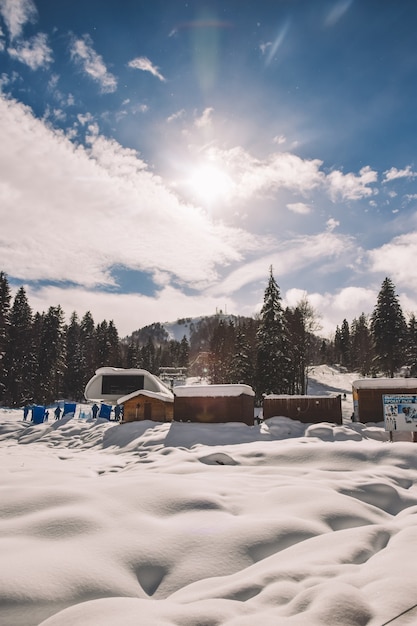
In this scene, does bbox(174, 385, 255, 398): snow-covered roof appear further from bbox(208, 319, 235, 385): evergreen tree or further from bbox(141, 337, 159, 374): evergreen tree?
bbox(141, 337, 159, 374): evergreen tree

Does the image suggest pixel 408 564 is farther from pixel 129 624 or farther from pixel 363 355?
pixel 363 355

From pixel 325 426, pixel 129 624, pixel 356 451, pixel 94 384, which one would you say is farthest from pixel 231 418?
pixel 129 624

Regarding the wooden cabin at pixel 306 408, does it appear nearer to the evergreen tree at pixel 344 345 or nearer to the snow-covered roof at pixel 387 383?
the snow-covered roof at pixel 387 383

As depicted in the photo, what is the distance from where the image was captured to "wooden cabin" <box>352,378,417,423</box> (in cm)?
2211

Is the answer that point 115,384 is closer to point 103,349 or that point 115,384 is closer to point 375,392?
point 375,392

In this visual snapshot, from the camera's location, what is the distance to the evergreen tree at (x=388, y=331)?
4138 centimetres

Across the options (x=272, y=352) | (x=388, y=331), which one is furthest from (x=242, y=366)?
(x=388, y=331)

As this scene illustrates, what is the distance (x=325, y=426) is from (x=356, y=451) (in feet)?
27.8

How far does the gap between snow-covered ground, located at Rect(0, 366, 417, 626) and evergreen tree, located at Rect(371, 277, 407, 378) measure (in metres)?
36.1

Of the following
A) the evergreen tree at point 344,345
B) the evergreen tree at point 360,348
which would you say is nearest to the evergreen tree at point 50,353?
the evergreen tree at point 360,348

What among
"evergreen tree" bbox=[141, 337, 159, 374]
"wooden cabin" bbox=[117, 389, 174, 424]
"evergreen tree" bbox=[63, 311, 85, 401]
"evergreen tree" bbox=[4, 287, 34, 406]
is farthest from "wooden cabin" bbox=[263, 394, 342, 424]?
"evergreen tree" bbox=[141, 337, 159, 374]

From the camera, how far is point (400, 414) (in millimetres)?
16016

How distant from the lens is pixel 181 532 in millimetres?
4730

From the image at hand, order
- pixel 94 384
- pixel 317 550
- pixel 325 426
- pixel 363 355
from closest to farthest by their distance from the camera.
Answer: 1. pixel 317 550
2. pixel 325 426
3. pixel 94 384
4. pixel 363 355
